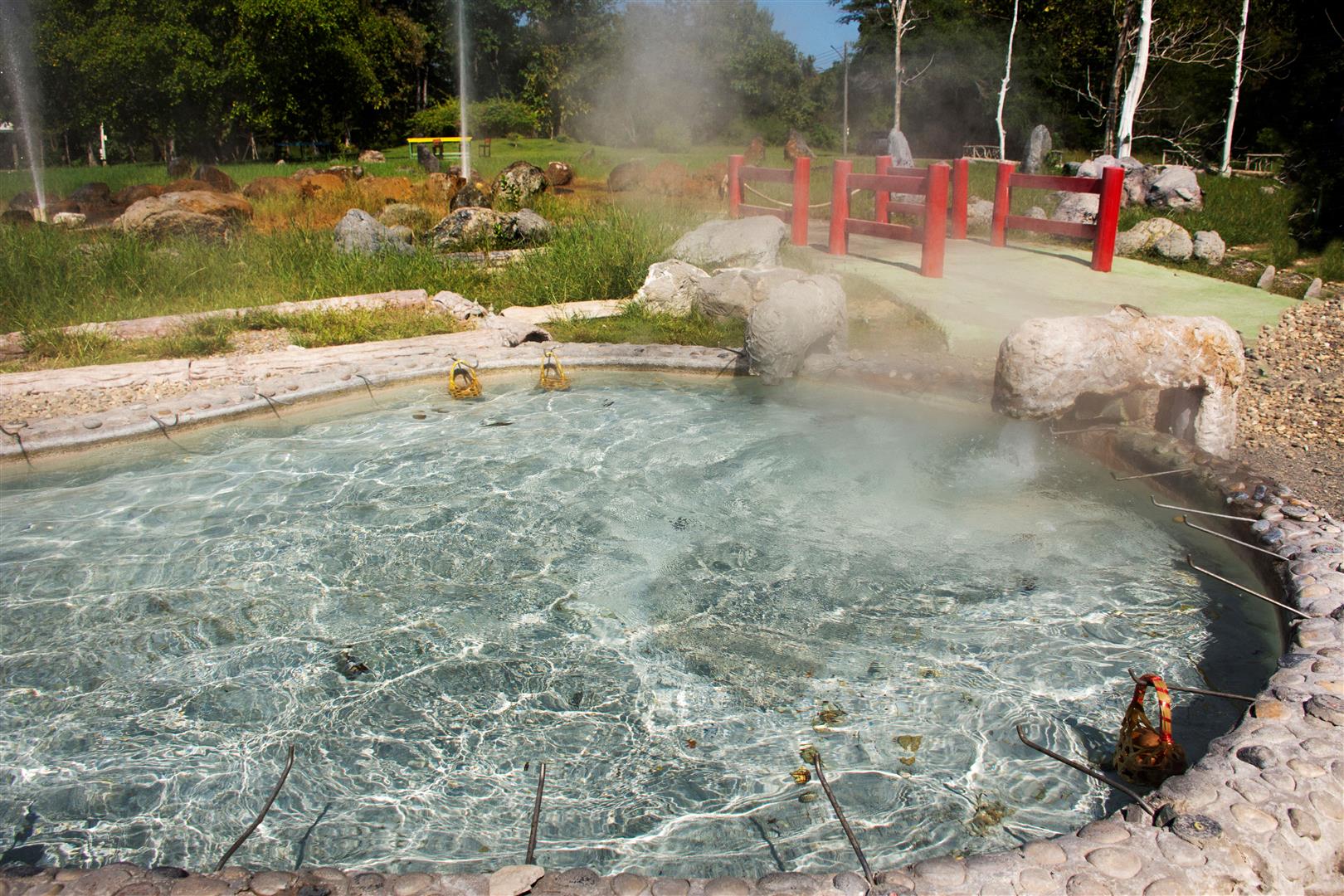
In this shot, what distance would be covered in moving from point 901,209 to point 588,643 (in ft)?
26.6

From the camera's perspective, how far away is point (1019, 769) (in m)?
3.38

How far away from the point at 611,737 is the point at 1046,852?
5.16 ft

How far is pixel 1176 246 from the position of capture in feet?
36.7

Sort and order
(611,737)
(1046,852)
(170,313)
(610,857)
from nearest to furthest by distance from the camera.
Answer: (1046,852) < (610,857) < (611,737) < (170,313)

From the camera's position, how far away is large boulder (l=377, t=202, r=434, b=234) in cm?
1315

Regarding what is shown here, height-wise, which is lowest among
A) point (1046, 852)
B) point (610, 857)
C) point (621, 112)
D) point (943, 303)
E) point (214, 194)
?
point (610, 857)

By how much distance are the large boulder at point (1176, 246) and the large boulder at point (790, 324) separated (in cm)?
575

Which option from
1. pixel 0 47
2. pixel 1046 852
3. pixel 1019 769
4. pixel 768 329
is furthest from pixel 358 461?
pixel 0 47

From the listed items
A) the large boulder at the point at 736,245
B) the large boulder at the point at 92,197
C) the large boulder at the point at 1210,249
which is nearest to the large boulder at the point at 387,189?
the large boulder at the point at 92,197

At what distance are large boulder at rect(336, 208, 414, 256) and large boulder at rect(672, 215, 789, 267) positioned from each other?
10.6 ft

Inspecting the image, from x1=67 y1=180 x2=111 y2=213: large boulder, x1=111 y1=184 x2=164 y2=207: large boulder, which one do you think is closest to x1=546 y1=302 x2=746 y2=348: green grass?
x1=111 y1=184 x2=164 y2=207: large boulder

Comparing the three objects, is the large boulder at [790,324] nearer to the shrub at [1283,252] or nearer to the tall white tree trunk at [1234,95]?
the shrub at [1283,252]

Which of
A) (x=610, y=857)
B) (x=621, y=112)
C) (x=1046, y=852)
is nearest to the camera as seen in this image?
(x=1046, y=852)

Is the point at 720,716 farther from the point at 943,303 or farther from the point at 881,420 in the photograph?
the point at 943,303
